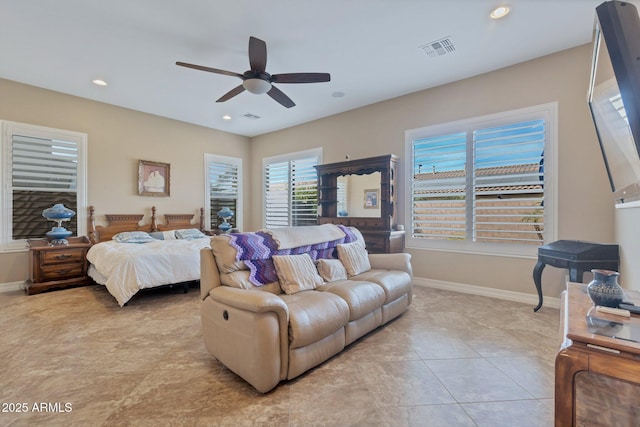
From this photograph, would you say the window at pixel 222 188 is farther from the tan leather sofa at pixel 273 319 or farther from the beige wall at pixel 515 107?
the tan leather sofa at pixel 273 319

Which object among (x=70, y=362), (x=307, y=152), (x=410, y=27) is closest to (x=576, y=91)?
(x=410, y=27)

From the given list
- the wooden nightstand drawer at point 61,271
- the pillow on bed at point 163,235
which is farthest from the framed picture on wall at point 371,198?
the wooden nightstand drawer at point 61,271

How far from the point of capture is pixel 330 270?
9.34ft

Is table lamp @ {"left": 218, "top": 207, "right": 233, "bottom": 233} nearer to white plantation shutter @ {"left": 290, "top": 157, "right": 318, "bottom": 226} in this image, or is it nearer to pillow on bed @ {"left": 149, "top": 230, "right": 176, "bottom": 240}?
pillow on bed @ {"left": 149, "top": 230, "right": 176, "bottom": 240}

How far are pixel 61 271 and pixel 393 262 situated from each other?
472cm

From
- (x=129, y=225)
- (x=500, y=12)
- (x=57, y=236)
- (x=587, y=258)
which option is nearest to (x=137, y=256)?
(x=57, y=236)

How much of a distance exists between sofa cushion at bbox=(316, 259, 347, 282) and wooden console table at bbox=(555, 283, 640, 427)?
6.34ft

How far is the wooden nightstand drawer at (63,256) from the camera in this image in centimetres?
407

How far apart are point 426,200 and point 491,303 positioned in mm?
1651

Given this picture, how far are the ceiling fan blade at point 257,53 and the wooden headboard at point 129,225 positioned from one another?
3862mm

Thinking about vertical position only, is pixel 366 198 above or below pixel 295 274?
above

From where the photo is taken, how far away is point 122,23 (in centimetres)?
287

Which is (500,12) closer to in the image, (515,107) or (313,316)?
(515,107)

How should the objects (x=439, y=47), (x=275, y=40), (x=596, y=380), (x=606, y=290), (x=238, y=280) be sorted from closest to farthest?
1. (x=596, y=380)
2. (x=606, y=290)
3. (x=238, y=280)
4. (x=275, y=40)
5. (x=439, y=47)
